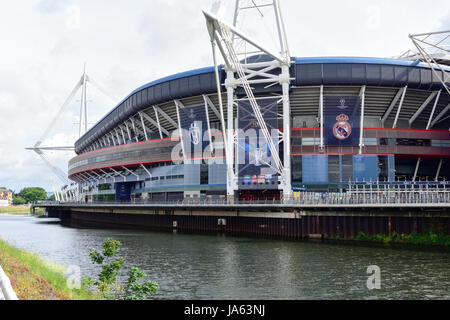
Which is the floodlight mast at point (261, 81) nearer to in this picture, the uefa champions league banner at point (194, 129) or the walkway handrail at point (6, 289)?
the uefa champions league banner at point (194, 129)

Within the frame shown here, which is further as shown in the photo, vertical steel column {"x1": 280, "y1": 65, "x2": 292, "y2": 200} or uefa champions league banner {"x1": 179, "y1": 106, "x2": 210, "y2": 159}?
uefa champions league banner {"x1": 179, "y1": 106, "x2": 210, "y2": 159}

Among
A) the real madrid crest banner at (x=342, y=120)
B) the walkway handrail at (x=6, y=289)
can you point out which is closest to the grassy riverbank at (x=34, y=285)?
the walkway handrail at (x=6, y=289)

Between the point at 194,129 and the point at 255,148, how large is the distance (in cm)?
1645

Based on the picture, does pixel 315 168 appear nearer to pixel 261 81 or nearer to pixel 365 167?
pixel 365 167

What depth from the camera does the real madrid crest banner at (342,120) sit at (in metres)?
69.9

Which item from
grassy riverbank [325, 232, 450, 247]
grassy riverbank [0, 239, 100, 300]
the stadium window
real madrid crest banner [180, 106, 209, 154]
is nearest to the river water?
grassy riverbank [325, 232, 450, 247]

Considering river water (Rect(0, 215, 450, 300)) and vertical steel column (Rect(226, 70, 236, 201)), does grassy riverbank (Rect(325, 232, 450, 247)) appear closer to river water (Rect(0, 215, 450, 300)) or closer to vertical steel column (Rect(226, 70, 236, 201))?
river water (Rect(0, 215, 450, 300))

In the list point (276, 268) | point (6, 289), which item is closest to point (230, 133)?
point (276, 268)

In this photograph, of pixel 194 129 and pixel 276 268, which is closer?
pixel 276 268

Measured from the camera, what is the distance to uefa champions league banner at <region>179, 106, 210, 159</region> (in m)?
79.5

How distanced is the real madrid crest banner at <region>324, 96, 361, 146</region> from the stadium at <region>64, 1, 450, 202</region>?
0.54ft

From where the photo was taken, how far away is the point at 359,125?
7031 cm

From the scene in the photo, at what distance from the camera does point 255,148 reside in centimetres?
6819

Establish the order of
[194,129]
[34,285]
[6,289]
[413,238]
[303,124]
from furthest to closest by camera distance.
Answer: [194,129], [303,124], [413,238], [34,285], [6,289]
